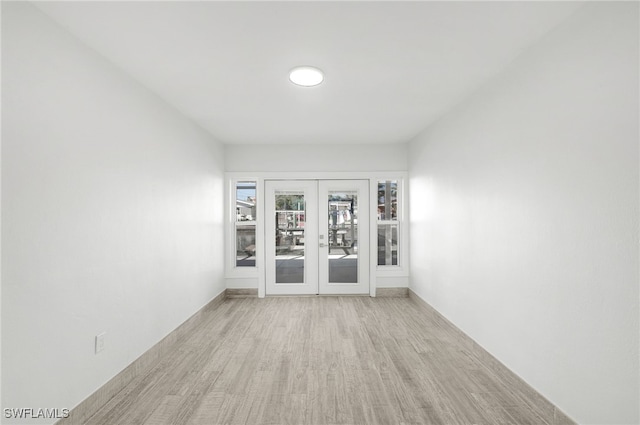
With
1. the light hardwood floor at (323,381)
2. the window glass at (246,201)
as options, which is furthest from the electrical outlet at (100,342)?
the window glass at (246,201)

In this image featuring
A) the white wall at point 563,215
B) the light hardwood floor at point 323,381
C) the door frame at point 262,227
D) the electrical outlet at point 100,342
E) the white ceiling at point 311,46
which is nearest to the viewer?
the white wall at point 563,215

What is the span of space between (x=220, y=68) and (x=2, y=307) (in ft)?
6.64

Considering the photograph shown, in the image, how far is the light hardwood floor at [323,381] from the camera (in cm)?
207

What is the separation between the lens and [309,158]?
5.13 m

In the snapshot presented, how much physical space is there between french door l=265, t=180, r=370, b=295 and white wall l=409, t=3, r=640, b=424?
2.24 metres

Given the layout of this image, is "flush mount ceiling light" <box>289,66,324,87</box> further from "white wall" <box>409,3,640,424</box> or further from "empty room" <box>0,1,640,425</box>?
"white wall" <box>409,3,640,424</box>

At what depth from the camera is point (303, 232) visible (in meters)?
5.26

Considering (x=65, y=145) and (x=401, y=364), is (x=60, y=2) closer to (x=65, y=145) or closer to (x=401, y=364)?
(x=65, y=145)

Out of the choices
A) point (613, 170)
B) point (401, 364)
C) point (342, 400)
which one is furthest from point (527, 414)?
point (613, 170)

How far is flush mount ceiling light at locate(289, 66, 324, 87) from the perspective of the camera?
8.15 ft

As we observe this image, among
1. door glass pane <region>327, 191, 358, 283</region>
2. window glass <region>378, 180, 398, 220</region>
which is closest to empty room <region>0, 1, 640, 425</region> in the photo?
window glass <region>378, 180, 398, 220</region>

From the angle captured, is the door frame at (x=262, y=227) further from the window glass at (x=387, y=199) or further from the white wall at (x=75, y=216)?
the white wall at (x=75, y=216)

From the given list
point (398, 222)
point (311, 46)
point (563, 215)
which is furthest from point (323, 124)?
point (563, 215)

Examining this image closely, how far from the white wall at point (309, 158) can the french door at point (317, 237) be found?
0.84 ft
